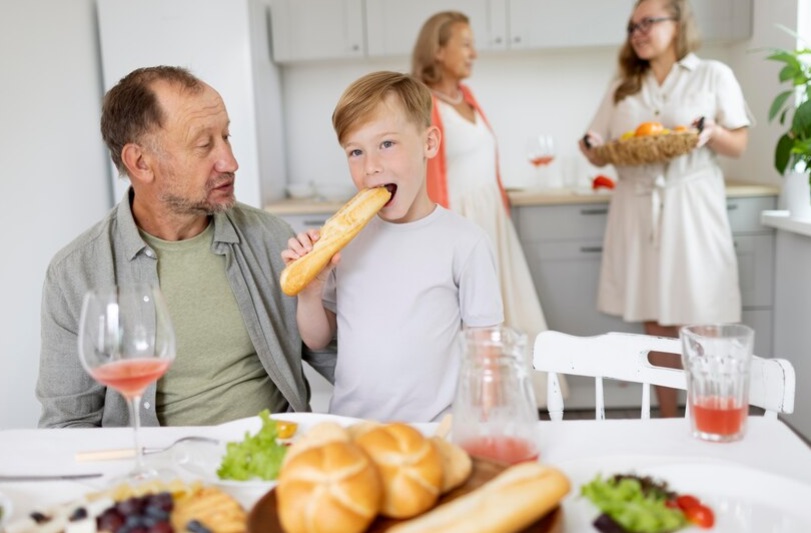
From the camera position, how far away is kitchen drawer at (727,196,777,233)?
3.51 m

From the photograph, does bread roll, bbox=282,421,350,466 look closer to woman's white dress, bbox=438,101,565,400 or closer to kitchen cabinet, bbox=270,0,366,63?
woman's white dress, bbox=438,101,565,400

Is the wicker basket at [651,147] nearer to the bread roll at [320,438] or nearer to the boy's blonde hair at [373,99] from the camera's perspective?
the boy's blonde hair at [373,99]

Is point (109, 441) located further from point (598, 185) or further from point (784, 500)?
point (598, 185)

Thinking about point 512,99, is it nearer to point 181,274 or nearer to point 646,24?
point 646,24

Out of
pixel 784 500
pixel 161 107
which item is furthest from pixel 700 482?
pixel 161 107

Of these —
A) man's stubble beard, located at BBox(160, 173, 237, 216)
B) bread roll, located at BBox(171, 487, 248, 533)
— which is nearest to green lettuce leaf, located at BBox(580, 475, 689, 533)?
bread roll, located at BBox(171, 487, 248, 533)

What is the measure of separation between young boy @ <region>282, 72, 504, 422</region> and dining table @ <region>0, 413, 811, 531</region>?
1.20 feet

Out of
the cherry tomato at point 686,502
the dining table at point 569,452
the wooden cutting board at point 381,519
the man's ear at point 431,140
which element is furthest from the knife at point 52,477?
the man's ear at point 431,140

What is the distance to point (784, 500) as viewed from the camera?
3.11 ft

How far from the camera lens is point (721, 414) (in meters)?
1.13

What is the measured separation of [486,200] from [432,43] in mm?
658

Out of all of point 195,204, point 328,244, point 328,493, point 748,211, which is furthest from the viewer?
point 748,211

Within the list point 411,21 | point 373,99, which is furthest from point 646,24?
point 373,99

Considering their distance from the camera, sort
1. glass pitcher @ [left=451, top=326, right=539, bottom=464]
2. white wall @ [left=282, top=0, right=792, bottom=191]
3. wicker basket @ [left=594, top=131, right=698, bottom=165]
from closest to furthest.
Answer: glass pitcher @ [left=451, top=326, right=539, bottom=464] → wicker basket @ [left=594, top=131, right=698, bottom=165] → white wall @ [left=282, top=0, right=792, bottom=191]
